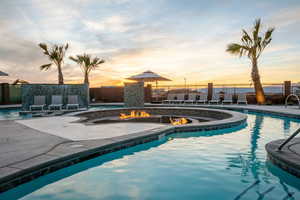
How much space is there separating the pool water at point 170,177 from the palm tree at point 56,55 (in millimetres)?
18165

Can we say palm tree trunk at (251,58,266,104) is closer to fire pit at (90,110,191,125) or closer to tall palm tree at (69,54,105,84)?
fire pit at (90,110,191,125)

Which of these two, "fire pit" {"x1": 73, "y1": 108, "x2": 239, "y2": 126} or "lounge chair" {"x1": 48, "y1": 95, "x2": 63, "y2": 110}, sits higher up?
"lounge chair" {"x1": 48, "y1": 95, "x2": 63, "y2": 110}

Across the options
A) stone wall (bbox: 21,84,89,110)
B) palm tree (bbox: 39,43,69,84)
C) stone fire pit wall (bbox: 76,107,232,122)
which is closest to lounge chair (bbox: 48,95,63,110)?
stone wall (bbox: 21,84,89,110)

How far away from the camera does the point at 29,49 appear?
53.6 feet

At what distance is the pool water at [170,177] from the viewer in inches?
106

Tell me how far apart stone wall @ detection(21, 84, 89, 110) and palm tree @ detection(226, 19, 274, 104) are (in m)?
11.9

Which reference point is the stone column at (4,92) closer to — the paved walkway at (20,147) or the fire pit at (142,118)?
the fire pit at (142,118)

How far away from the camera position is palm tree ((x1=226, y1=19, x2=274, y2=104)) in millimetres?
14820

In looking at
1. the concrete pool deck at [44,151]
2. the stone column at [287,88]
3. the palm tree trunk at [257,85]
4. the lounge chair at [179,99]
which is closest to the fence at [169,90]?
the stone column at [287,88]

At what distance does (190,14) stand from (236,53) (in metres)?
5.95

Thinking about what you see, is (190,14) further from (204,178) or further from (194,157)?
(204,178)

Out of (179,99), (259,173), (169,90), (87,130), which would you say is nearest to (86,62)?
(169,90)

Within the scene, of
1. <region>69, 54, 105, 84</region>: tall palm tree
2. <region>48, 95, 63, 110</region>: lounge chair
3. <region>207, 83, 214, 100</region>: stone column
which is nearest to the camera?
<region>48, 95, 63, 110</region>: lounge chair

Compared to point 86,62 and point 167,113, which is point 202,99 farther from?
point 86,62
